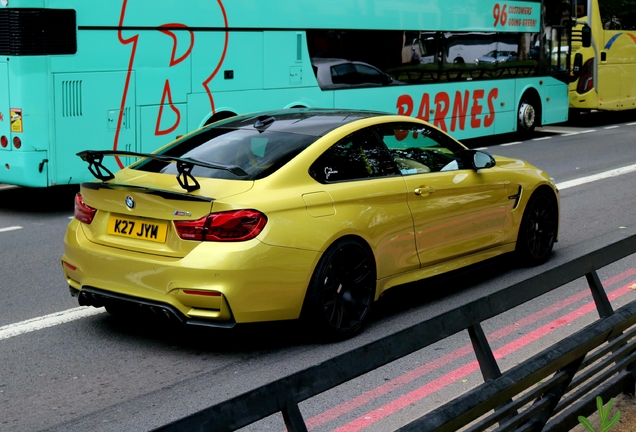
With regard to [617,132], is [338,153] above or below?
above

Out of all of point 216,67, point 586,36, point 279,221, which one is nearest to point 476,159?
point 279,221

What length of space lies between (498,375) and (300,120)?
3439mm

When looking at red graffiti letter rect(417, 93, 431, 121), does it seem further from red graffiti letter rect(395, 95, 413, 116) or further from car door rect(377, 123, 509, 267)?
car door rect(377, 123, 509, 267)

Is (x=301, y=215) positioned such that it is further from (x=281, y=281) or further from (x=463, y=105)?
(x=463, y=105)

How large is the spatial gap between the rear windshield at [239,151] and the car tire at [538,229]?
2.45 m

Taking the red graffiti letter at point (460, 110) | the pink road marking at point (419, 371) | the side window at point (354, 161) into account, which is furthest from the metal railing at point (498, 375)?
the red graffiti letter at point (460, 110)

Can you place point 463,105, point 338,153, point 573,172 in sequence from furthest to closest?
point 463,105
point 573,172
point 338,153

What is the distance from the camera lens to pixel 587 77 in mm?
23375

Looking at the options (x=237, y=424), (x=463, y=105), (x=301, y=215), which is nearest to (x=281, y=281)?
(x=301, y=215)

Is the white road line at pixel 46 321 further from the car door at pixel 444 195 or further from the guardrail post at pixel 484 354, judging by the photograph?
the guardrail post at pixel 484 354

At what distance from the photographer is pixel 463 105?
17.7 m

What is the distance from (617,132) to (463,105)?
6053 mm

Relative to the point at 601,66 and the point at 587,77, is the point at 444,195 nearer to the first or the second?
the point at 587,77

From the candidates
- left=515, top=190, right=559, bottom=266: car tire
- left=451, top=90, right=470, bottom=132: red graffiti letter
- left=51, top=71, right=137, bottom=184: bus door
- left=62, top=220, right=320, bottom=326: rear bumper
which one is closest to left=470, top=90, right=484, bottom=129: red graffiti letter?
left=451, top=90, right=470, bottom=132: red graffiti letter
